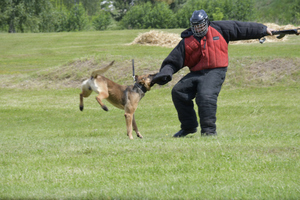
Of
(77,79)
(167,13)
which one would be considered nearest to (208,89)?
(77,79)

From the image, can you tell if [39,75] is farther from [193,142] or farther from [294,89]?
[193,142]

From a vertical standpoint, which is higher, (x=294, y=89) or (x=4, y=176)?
(x=4, y=176)

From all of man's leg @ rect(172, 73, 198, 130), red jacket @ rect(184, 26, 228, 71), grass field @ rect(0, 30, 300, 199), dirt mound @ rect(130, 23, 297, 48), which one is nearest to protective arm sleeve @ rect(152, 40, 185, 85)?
red jacket @ rect(184, 26, 228, 71)

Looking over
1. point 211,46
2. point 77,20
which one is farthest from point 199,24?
point 77,20

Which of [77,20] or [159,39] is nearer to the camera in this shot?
[159,39]

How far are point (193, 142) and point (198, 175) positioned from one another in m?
1.90

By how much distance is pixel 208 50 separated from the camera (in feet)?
25.3

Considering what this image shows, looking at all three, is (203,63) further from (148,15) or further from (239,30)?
(148,15)

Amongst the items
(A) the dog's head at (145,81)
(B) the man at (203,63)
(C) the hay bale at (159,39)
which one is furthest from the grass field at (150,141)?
(C) the hay bale at (159,39)

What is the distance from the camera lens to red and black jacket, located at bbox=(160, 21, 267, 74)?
7.71 metres

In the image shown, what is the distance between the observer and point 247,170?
5.08 m

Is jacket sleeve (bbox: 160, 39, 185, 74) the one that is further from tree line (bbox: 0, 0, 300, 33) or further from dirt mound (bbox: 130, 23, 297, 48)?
tree line (bbox: 0, 0, 300, 33)

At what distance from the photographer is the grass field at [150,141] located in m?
4.59

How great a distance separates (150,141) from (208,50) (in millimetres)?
2198
